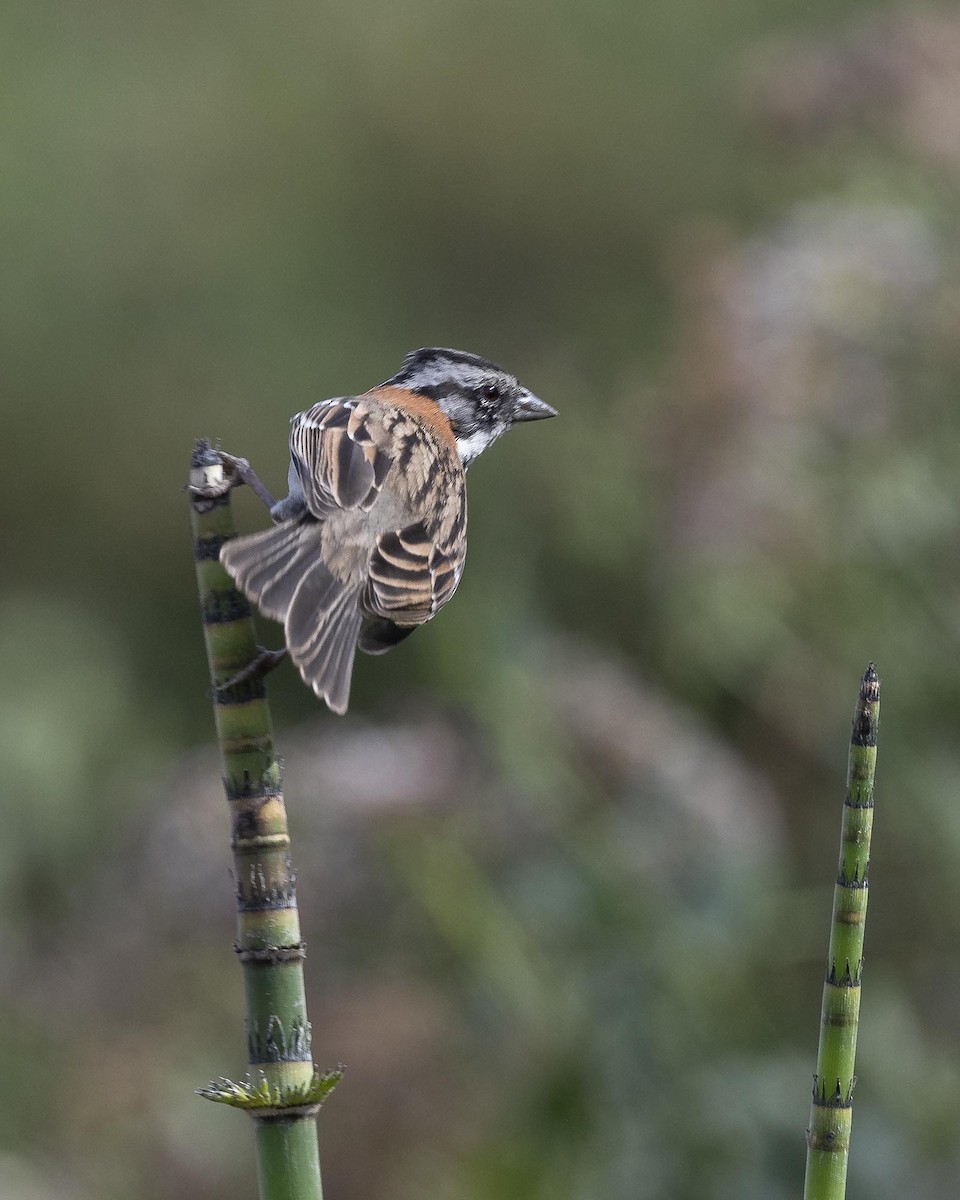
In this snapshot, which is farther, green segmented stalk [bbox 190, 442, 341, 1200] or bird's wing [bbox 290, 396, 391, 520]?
bird's wing [bbox 290, 396, 391, 520]

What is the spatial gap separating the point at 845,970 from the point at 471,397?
96.0 inches

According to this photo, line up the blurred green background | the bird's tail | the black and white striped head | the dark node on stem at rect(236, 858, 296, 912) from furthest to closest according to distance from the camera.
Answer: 1. the blurred green background
2. the black and white striped head
3. the bird's tail
4. the dark node on stem at rect(236, 858, 296, 912)

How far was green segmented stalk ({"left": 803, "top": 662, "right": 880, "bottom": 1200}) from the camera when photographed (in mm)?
1082

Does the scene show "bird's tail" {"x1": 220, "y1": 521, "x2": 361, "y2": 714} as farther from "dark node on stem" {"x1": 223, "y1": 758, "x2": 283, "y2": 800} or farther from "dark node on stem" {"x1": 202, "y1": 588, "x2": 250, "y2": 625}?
"dark node on stem" {"x1": 223, "y1": 758, "x2": 283, "y2": 800}

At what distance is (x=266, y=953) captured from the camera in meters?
1.16

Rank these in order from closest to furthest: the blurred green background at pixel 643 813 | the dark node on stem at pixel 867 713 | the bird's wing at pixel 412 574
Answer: the dark node on stem at pixel 867 713
the bird's wing at pixel 412 574
the blurred green background at pixel 643 813

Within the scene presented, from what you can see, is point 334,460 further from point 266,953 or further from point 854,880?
point 854,880

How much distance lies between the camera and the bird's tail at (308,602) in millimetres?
1777

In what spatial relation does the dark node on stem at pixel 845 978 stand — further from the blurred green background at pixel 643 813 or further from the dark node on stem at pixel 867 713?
the blurred green background at pixel 643 813

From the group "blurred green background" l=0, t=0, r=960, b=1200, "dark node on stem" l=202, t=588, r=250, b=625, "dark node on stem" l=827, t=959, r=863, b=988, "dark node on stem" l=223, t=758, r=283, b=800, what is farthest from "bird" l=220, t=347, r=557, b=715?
"blurred green background" l=0, t=0, r=960, b=1200

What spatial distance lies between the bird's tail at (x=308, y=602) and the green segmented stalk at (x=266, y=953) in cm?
32

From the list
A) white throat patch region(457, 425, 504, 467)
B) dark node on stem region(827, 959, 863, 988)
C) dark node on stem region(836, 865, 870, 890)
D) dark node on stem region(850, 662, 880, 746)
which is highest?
white throat patch region(457, 425, 504, 467)

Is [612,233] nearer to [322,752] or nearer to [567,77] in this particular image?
[567,77]

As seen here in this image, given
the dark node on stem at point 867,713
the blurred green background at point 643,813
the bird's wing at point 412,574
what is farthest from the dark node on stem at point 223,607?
the blurred green background at point 643,813
